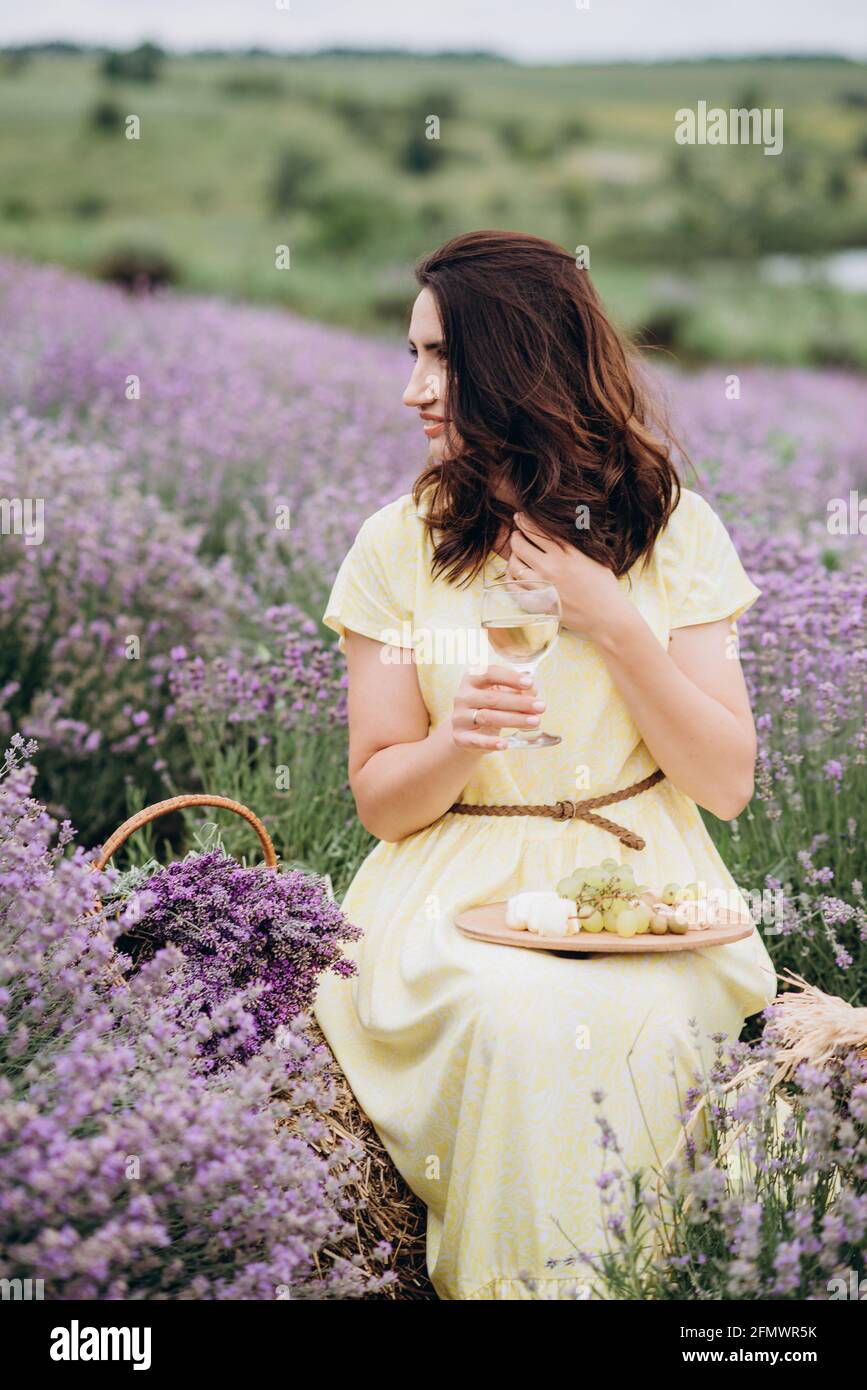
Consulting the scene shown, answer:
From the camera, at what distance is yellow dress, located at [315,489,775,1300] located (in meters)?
1.90

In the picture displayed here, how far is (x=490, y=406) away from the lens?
239 centimetres

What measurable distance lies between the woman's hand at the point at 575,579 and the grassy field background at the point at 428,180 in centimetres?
1085

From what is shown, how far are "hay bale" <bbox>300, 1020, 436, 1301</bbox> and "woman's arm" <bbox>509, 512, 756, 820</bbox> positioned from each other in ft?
2.34

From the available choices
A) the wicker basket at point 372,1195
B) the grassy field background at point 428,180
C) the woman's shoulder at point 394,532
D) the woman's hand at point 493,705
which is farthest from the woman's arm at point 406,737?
the grassy field background at point 428,180

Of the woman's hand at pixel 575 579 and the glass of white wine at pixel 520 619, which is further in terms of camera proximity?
the woman's hand at pixel 575 579

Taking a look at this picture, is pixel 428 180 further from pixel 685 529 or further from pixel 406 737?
pixel 406 737

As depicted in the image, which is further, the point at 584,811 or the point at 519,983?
the point at 584,811

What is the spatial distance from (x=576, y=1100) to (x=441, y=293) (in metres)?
1.34

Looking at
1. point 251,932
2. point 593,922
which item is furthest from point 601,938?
point 251,932

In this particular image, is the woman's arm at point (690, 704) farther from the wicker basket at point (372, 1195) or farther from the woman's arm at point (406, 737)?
the wicker basket at point (372, 1195)

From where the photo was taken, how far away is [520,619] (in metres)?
1.91

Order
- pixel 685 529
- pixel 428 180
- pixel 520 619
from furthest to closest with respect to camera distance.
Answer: pixel 428 180 → pixel 685 529 → pixel 520 619

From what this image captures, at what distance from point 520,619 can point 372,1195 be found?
93 cm

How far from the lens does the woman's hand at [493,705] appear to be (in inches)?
76.5
